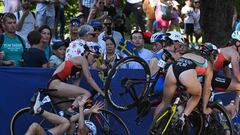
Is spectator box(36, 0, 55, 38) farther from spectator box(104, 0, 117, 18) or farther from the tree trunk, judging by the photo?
the tree trunk

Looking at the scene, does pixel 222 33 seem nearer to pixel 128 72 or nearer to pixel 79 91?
pixel 128 72

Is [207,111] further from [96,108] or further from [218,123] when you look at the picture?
[96,108]

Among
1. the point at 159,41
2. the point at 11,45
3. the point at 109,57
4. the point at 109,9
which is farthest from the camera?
the point at 109,9

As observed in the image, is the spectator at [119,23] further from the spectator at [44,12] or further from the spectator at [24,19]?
the spectator at [24,19]

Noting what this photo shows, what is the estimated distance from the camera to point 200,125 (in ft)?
31.4

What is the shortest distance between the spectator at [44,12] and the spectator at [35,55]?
3951mm

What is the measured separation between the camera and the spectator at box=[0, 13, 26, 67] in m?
9.84

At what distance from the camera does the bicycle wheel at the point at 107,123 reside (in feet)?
31.0

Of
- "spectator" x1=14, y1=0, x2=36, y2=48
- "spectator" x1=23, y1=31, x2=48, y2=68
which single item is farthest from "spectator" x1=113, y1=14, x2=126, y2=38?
"spectator" x1=23, y1=31, x2=48, y2=68

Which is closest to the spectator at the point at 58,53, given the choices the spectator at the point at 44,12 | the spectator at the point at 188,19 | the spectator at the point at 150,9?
the spectator at the point at 44,12

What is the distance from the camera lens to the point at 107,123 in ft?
31.1

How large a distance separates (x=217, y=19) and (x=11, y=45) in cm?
601

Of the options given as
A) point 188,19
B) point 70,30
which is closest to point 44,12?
point 70,30

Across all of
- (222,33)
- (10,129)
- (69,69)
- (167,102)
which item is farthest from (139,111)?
(222,33)
